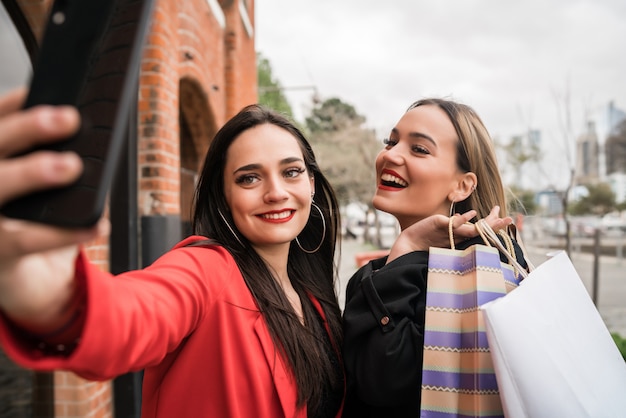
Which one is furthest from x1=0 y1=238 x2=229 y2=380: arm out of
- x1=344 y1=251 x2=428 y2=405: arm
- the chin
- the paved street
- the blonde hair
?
the paved street

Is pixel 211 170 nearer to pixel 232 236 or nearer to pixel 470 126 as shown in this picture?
pixel 232 236

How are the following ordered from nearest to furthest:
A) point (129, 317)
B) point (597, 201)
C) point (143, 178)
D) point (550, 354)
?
point (129, 317)
point (550, 354)
point (143, 178)
point (597, 201)

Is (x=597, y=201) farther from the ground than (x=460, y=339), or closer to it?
farther from the ground

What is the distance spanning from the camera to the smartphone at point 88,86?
0.49m

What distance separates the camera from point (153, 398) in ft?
4.57

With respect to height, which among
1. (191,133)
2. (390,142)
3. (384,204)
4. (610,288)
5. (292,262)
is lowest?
(610,288)

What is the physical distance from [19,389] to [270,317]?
229cm

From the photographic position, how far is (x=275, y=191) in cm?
158

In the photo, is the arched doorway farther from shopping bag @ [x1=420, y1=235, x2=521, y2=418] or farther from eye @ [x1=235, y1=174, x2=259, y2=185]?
shopping bag @ [x1=420, y1=235, x2=521, y2=418]

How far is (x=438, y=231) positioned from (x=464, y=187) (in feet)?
0.98

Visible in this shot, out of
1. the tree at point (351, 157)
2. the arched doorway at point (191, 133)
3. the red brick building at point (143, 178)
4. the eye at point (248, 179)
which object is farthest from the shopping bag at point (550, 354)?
the tree at point (351, 157)

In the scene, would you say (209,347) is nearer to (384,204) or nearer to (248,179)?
(248,179)

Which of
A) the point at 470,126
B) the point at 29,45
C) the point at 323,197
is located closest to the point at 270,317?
the point at 323,197

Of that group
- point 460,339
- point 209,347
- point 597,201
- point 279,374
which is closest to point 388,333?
point 460,339
